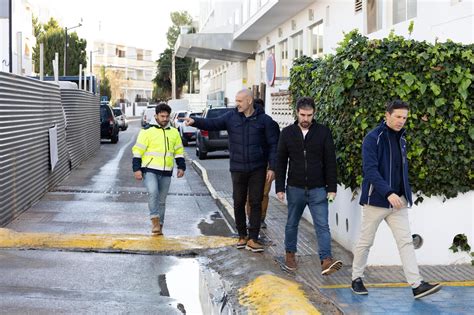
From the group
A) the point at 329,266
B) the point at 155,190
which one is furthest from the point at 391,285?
the point at 155,190

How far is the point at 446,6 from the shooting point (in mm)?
12977

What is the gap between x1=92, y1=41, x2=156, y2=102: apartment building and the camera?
4703 inches

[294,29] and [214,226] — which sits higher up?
[294,29]

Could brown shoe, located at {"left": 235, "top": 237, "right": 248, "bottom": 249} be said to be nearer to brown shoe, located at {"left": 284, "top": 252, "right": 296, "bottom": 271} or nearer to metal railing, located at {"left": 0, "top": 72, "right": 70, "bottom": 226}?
brown shoe, located at {"left": 284, "top": 252, "right": 296, "bottom": 271}

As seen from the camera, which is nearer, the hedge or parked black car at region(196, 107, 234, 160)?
the hedge

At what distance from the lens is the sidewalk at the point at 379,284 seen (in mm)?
6508

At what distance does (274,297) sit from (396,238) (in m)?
1.35

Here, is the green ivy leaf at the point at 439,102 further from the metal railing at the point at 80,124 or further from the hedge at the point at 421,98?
the metal railing at the point at 80,124

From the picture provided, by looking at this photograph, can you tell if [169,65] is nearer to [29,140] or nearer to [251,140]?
[29,140]

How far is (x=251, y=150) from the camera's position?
8.59 meters

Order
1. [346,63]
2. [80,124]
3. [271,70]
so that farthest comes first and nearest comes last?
[80,124] < [271,70] < [346,63]

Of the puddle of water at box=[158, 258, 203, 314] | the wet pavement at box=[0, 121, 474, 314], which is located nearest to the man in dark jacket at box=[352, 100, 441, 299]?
the wet pavement at box=[0, 121, 474, 314]

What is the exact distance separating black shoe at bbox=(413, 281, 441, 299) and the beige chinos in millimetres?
38

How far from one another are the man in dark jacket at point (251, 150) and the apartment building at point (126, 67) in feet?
348
